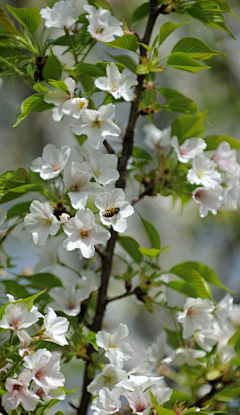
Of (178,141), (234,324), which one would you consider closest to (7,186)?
(178,141)

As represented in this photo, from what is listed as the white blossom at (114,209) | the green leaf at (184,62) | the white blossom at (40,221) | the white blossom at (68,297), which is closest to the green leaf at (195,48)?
the green leaf at (184,62)

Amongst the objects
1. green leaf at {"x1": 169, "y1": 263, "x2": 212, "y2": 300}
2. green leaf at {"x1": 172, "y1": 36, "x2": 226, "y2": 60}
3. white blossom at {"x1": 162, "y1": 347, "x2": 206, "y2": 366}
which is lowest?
white blossom at {"x1": 162, "y1": 347, "x2": 206, "y2": 366}

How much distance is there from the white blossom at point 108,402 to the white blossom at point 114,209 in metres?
0.30

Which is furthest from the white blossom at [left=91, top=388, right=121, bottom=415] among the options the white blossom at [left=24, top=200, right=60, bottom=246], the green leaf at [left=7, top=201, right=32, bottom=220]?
the green leaf at [left=7, top=201, right=32, bottom=220]

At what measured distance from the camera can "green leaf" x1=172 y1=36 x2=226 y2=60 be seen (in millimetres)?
994

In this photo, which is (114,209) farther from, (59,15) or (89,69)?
(59,15)

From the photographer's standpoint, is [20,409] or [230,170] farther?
[230,170]

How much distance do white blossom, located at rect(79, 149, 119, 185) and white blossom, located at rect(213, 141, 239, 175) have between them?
292mm

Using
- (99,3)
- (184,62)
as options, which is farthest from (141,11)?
(184,62)

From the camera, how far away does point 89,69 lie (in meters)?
0.97

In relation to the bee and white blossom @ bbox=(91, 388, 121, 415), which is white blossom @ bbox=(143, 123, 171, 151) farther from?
white blossom @ bbox=(91, 388, 121, 415)

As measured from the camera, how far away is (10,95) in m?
2.97

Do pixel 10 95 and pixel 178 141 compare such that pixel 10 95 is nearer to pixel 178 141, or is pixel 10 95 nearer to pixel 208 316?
pixel 178 141

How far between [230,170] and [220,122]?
1908 mm
